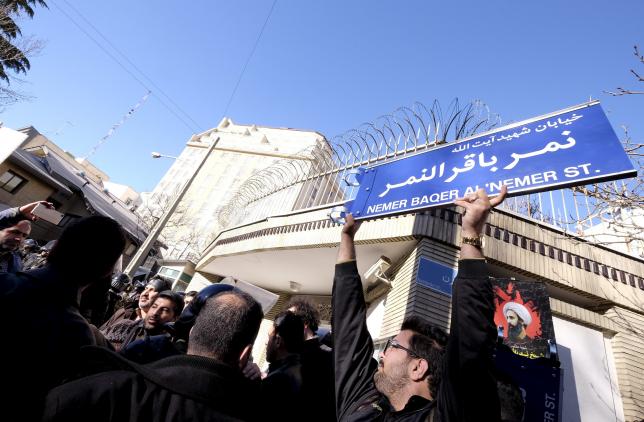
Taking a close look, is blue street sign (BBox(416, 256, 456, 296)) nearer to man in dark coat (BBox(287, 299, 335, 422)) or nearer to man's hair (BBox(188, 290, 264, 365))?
man in dark coat (BBox(287, 299, 335, 422))

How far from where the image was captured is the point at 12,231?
3.41 meters

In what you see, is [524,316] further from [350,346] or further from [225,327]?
[225,327]

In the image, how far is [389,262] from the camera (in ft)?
21.3

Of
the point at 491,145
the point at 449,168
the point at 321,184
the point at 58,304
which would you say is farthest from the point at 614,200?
the point at 321,184

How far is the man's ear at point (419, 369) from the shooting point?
65.2 inches

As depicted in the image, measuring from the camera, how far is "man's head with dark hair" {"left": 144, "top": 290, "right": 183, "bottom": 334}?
312 cm

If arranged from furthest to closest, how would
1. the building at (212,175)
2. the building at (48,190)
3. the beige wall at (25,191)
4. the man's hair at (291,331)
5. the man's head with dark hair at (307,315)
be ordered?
1. the building at (212,175)
2. the building at (48,190)
3. the beige wall at (25,191)
4. the man's head with dark hair at (307,315)
5. the man's hair at (291,331)

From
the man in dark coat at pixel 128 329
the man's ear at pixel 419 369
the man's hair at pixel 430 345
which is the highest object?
the man's hair at pixel 430 345

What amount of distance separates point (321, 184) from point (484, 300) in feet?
23.1

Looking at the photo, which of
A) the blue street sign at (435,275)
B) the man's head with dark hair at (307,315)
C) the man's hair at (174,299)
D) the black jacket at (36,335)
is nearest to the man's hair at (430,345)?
the man's head with dark hair at (307,315)

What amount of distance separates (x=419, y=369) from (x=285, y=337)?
109cm

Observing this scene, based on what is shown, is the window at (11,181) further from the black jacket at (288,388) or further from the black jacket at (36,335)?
the black jacket at (288,388)

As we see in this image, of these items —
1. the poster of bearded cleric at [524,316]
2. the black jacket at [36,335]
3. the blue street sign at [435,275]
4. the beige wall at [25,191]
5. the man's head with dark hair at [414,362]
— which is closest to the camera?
the black jacket at [36,335]

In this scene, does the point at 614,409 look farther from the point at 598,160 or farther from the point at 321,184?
the point at 321,184
